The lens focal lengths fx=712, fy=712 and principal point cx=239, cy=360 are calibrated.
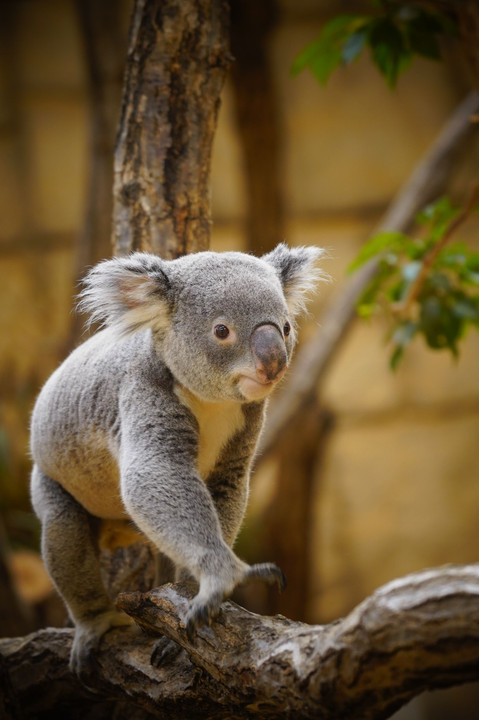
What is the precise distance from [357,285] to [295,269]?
308cm

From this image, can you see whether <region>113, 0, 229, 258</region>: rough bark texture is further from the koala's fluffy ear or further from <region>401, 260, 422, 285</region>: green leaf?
<region>401, 260, 422, 285</region>: green leaf

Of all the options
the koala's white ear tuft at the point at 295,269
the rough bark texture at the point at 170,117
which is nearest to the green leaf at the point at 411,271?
the koala's white ear tuft at the point at 295,269

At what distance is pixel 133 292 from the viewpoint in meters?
2.48

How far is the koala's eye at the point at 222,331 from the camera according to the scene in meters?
2.31

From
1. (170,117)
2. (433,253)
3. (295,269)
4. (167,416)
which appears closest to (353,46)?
(170,117)

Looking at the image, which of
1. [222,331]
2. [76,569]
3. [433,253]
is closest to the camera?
[222,331]

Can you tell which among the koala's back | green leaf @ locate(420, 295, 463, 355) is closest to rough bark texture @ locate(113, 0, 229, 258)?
the koala's back

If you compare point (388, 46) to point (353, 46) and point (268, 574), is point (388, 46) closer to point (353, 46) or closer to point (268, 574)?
point (353, 46)

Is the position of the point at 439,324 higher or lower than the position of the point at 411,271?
lower

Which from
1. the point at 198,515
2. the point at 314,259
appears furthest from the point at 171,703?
the point at 314,259

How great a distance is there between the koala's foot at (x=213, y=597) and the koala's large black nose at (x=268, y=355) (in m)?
0.57

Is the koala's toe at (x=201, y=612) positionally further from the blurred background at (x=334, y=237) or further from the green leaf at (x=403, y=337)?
the blurred background at (x=334, y=237)

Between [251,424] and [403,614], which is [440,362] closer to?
[251,424]

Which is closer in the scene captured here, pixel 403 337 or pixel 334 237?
pixel 403 337
